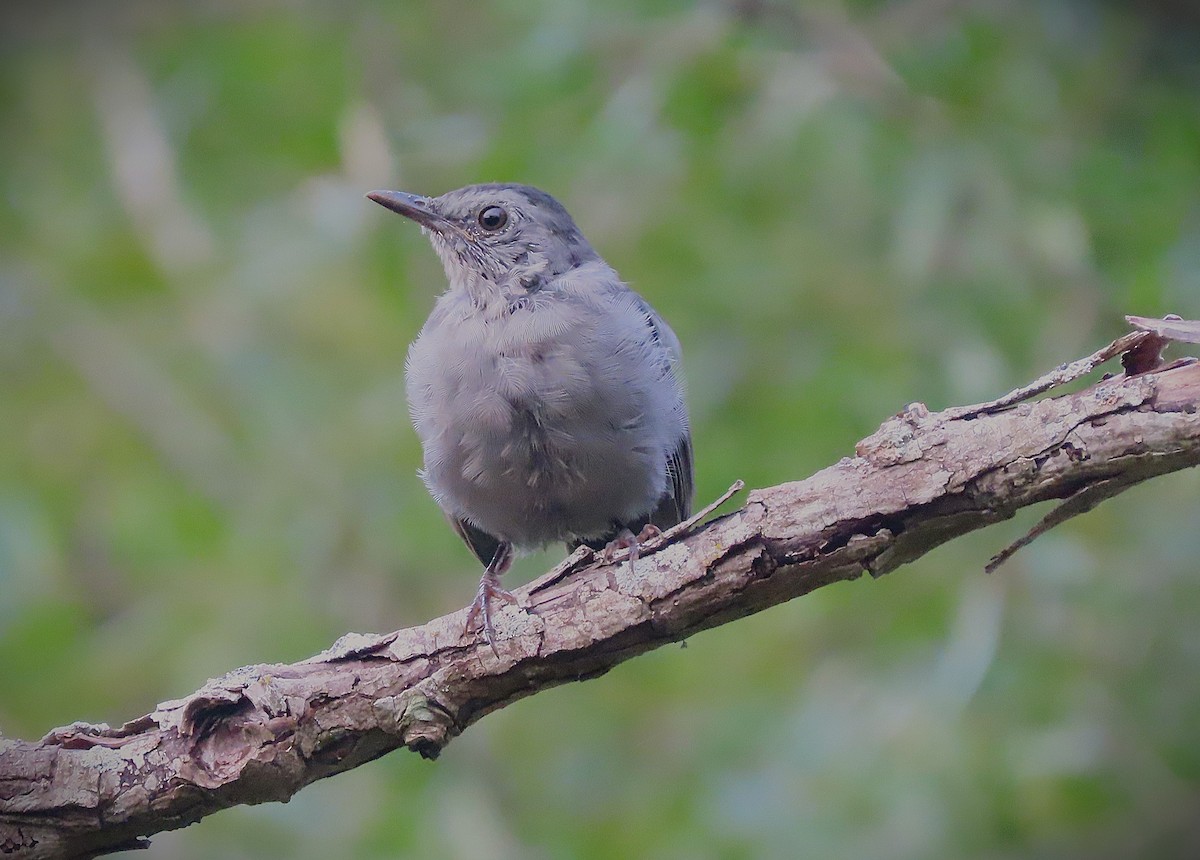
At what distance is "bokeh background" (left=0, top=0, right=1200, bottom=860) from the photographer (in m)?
5.17

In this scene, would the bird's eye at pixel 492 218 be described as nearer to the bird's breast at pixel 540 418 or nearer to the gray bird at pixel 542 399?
the gray bird at pixel 542 399

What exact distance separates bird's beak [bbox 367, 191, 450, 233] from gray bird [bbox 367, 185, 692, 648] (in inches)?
2.3

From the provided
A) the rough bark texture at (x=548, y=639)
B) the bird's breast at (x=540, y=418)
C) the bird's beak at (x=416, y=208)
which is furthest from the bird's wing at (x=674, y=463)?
the rough bark texture at (x=548, y=639)

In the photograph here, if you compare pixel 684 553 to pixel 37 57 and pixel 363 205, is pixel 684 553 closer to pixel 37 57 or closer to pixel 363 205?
pixel 363 205

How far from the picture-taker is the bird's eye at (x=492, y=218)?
523 cm

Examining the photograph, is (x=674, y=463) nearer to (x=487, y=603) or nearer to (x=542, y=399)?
(x=542, y=399)

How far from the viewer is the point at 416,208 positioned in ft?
17.4

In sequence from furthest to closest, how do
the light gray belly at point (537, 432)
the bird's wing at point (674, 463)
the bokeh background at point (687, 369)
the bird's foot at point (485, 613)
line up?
1. the bokeh background at point (687, 369)
2. the bird's wing at point (674, 463)
3. the light gray belly at point (537, 432)
4. the bird's foot at point (485, 613)

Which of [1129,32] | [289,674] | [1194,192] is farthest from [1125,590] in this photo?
[289,674]

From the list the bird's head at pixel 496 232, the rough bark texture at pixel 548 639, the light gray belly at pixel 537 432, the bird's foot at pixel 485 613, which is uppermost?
the bird's head at pixel 496 232

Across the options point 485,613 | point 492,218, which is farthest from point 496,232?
point 485,613

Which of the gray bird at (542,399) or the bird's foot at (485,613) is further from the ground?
the gray bird at (542,399)

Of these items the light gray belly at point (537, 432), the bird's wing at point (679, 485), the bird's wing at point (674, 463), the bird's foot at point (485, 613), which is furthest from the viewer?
the bird's wing at point (679, 485)

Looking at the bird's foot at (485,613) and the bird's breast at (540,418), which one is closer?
the bird's foot at (485,613)
